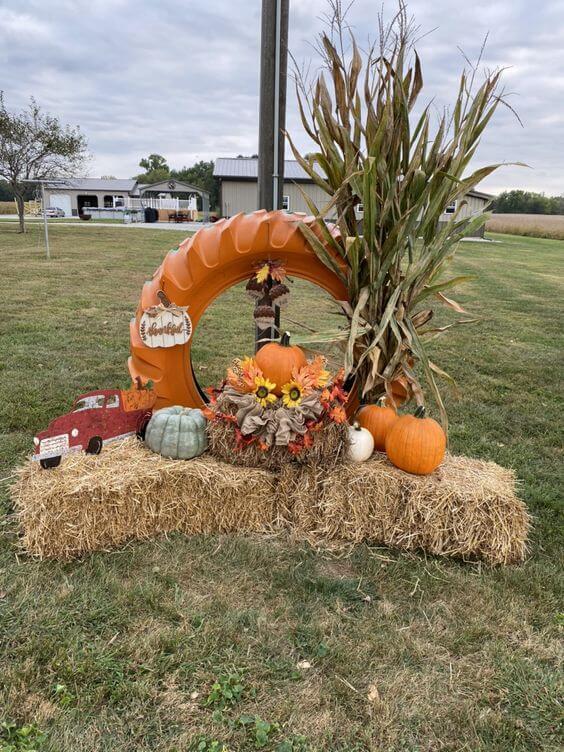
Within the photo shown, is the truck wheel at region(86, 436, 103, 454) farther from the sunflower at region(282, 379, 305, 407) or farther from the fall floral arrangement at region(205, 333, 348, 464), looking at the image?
the sunflower at region(282, 379, 305, 407)

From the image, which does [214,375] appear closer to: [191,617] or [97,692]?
[191,617]

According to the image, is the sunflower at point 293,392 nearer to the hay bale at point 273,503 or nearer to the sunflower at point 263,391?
the sunflower at point 263,391

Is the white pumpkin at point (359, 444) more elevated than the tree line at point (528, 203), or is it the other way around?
the tree line at point (528, 203)

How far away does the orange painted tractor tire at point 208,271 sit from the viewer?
285 cm

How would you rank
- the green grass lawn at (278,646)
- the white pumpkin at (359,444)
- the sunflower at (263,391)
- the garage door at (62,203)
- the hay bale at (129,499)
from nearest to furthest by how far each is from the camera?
the green grass lawn at (278,646), the hay bale at (129,499), the sunflower at (263,391), the white pumpkin at (359,444), the garage door at (62,203)

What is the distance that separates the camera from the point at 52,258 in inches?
480

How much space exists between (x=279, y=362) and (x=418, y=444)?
80 cm

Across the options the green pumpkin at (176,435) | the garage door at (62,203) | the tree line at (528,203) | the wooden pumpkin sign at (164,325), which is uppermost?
the tree line at (528,203)

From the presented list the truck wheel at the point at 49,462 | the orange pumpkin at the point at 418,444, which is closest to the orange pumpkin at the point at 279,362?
the orange pumpkin at the point at 418,444

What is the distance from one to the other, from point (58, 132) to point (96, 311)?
15.7 metres

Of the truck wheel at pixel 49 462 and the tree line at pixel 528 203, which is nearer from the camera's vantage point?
the truck wheel at pixel 49 462

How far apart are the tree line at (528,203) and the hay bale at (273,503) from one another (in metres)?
56.1

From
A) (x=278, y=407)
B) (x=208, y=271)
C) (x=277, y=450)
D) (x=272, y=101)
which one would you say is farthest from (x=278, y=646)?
(x=272, y=101)

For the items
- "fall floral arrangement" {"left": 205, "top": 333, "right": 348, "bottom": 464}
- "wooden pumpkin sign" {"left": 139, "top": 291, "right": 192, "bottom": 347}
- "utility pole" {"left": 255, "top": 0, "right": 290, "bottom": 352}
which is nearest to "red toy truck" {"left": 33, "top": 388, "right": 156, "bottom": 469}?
"wooden pumpkin sign" {"left": 139, "top": 291, "right": 192, "bottom": 347}
